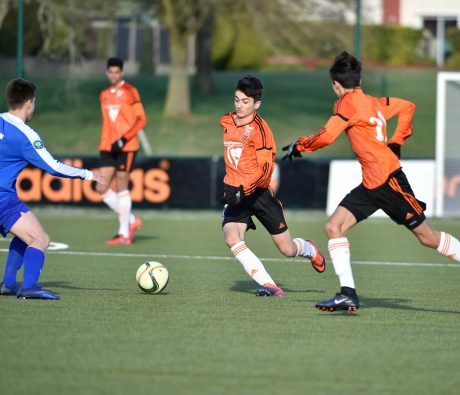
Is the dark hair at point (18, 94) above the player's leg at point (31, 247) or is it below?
above

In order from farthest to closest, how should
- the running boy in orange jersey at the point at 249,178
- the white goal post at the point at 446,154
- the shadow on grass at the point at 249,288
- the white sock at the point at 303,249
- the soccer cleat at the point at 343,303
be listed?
the white goal post at the point at 446,154 → the shadow on grass at the point at 249,288 → the white sock at the point at 303,249 → the running boy in orange jersey at the point at 249,178 → the soccer cleat at the point at 343,303

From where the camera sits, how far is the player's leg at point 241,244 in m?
8.77

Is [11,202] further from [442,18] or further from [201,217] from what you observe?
[442,18]

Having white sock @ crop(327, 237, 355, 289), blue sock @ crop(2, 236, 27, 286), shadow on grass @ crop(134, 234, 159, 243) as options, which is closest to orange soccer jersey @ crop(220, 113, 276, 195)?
white sock @ crop(327, 237, 355, 289)

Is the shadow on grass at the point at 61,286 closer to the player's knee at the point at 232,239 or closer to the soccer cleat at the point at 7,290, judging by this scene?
the soccer cleat at the point at 7,290

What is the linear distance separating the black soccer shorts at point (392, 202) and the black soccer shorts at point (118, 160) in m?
5.69

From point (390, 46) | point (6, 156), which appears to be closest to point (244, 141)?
point (6, 156)

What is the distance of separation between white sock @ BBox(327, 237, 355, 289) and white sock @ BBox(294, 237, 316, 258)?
105 cm

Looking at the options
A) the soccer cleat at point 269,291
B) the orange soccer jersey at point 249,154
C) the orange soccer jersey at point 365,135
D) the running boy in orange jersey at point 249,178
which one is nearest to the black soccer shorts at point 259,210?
the running boy in orange jersey at point 249,178

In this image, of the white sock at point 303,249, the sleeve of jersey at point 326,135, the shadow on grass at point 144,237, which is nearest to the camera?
the sleeve of jersey at point 326,135

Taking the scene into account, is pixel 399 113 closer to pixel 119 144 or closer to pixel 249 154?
pixel 249 154

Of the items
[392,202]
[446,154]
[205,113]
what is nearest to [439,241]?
[392,202]

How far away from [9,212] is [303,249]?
251cm

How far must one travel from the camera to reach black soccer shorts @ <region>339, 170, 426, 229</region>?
7.89 m
